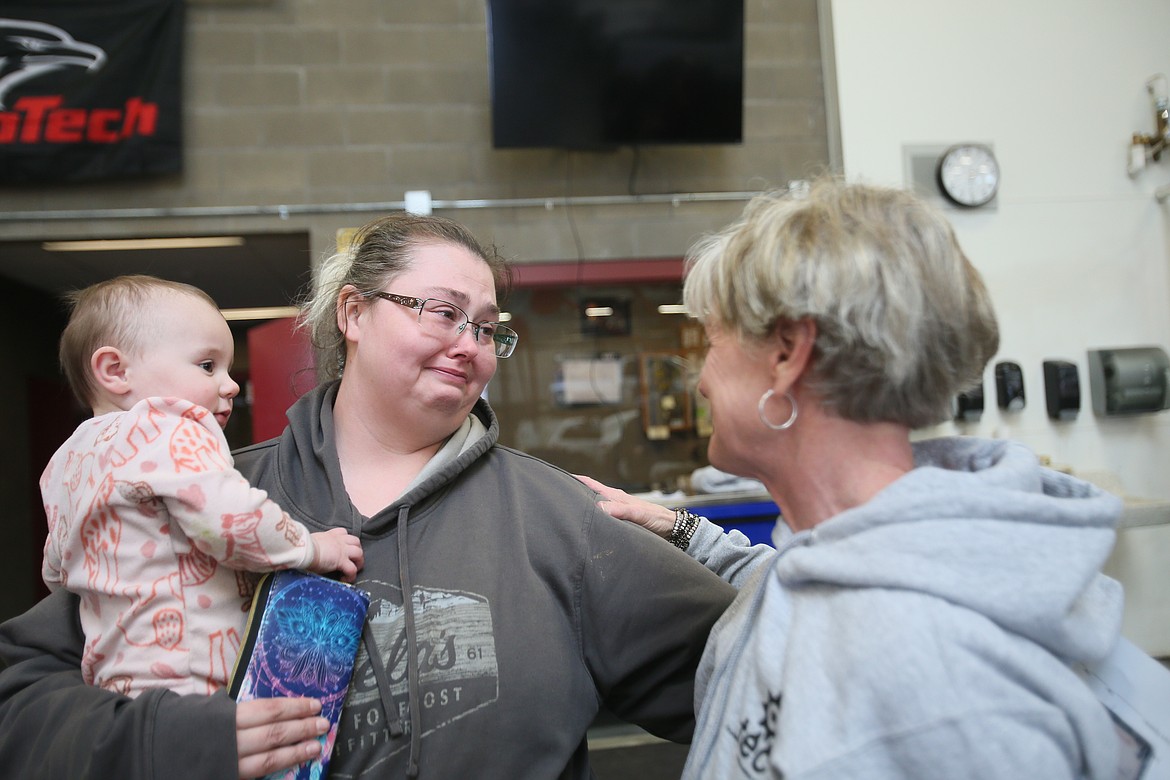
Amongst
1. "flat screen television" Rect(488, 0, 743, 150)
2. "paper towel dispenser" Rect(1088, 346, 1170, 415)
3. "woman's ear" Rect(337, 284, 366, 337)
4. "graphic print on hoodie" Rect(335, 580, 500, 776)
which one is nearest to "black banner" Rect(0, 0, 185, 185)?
"flat screen television" Rect(488, 0, 743, 150)

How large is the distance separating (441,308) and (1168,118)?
14.7ft

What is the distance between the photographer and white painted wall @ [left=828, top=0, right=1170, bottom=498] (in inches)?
161

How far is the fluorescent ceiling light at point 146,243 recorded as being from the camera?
402cm

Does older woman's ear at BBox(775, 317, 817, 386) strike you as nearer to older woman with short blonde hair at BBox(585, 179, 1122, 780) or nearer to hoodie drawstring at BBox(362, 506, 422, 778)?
older woman with short blonde hair at BBox(585, 179, 1122, 780)

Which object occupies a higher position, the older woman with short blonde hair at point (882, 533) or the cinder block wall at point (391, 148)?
the cinder block wall at point (391, 148)

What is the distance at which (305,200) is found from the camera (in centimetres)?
393

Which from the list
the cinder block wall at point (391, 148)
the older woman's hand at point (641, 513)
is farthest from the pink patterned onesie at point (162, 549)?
the cinder block wall at point (391, 148)

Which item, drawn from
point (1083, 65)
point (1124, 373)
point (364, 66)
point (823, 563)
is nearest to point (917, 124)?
point (1083, 65)

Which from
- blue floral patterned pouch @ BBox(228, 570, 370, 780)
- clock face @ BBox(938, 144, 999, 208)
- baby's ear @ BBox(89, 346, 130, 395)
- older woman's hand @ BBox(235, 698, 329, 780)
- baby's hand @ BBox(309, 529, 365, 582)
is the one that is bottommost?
older woman's hand @ BBox(235, 698, 329, 780)

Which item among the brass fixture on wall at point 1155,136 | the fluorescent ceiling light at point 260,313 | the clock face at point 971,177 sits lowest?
the fluorescent ceiling light at point 260,313

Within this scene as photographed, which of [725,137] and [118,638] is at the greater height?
[725,137]

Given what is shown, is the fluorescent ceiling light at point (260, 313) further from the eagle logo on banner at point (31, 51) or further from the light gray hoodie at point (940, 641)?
the light gray hoodie at point (940, 641)

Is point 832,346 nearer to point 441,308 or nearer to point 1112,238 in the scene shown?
point 441,308

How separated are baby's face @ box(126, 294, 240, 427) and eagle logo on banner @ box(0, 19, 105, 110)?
3.28 meters
